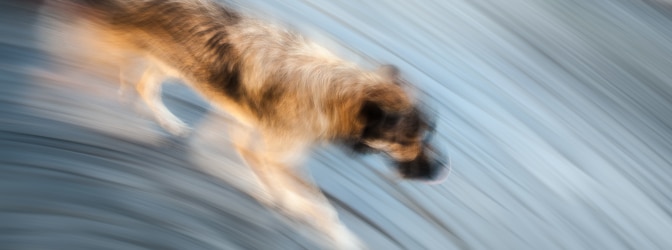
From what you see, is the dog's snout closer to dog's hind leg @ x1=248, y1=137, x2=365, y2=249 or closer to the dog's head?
the dog's head

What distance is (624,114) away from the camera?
2.57 m

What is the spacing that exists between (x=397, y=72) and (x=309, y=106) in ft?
0.72

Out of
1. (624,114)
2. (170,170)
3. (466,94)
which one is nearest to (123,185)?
(170,170)

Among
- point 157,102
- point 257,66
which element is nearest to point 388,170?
point 257,66

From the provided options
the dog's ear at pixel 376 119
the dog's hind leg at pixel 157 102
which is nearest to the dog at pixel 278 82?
the dog's ear at pixel 376 119

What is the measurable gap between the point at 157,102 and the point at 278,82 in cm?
57

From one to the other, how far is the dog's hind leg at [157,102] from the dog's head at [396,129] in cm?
66

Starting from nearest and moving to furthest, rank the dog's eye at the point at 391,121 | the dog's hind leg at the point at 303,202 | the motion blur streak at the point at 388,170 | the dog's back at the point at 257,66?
the dog's eye at the point at 391,121 < the dog's back at the point at 257,66 < the dog's hind leg at the point at 303,202 < the motion blur streak at the point at 388,170

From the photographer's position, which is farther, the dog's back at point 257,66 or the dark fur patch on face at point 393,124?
the dog's back at point 257,66

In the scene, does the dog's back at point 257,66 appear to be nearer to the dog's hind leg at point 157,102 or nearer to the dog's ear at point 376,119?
the dog's ear at point 376,119

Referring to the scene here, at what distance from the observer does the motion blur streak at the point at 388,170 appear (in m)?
2.18

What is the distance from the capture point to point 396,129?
1.69 meters

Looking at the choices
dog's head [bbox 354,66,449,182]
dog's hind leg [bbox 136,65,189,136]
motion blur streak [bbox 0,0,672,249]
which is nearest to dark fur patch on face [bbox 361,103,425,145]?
dog's head [bbox 354,66,449,182]

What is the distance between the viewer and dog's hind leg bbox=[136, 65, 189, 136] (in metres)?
2.15
